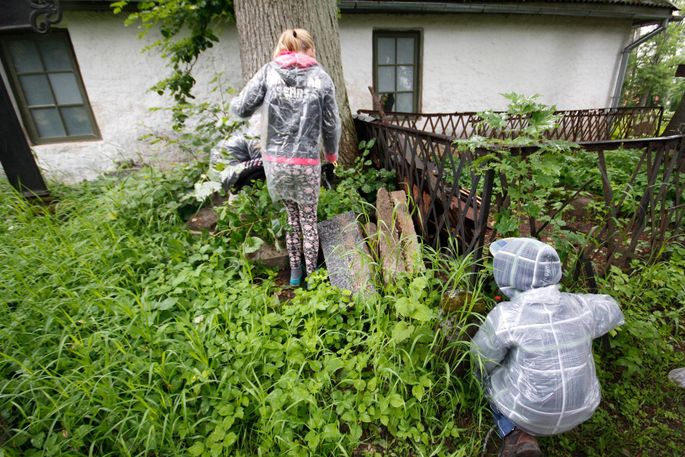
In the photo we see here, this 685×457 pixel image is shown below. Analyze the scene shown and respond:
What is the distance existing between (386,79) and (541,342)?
5569mm

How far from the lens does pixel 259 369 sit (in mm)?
1693

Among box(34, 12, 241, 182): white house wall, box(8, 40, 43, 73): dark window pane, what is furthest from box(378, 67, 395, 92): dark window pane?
box(8, 40, 43, 73): dark window pane

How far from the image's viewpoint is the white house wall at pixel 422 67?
15.3ft

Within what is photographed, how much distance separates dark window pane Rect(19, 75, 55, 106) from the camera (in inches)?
181

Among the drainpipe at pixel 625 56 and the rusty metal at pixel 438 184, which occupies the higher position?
the drainpipe at pixel 625 56

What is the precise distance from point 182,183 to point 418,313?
2942 mm

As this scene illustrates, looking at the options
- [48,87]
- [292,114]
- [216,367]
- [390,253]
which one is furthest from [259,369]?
[48,87]

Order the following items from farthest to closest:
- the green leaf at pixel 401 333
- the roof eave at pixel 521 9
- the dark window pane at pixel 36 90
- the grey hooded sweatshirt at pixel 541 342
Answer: the roof eave at pixel 521 9 → the dark window pane at pixel 36 90 → the green leaf at pixel 401 333 → the grey hooded sweatshirt at pixel 541 342

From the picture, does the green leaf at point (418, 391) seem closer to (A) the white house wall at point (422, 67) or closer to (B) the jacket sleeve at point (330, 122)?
(B) the jacket sleeve at point (330, 122)

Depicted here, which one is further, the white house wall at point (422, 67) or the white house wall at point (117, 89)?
the white house wall at point (422, 67)

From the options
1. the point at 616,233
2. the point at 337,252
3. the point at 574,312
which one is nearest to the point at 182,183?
the point at 337,252

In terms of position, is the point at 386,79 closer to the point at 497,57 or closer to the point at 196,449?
the point at 497,57

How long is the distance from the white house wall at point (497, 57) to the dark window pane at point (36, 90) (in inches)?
179

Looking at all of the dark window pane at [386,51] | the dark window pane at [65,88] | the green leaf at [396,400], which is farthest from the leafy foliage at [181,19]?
the green leaf at [396,400]
